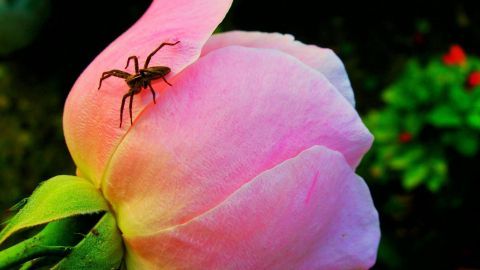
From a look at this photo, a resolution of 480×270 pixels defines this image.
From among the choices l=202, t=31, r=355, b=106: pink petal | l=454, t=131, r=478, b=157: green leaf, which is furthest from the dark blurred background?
l=202, t=31, r=355, b=106: pink petal

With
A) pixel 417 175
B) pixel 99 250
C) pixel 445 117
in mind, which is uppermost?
pixel 99 250

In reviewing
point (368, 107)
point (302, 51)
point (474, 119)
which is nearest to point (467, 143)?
point (474, 119)

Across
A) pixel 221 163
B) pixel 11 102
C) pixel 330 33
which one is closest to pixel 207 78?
pixel 221 163

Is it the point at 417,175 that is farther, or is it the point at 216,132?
the point at 417,175

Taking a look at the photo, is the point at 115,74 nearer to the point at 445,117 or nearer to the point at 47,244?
the point at 47,244

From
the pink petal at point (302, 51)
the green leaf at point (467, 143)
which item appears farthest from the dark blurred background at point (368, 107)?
the pink petal at point (302, 51)

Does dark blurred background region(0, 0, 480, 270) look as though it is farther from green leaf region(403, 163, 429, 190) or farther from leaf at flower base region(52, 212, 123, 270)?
leaf at flower base region(52, 212, 123, 270)

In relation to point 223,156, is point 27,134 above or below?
below
